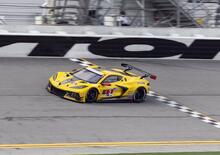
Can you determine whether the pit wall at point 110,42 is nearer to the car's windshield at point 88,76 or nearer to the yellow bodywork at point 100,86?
the yellow bodywork at point 100,86

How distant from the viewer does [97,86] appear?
18.2m

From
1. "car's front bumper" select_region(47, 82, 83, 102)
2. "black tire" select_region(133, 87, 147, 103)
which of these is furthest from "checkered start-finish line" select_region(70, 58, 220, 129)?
"car's front bumper" select_region(47, 82, 83, 102)

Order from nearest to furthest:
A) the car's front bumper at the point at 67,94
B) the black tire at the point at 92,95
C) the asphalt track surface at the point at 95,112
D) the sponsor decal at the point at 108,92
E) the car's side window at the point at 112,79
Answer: the asphalt track surface at the point at 95,112, the car's front bumper at the point at 67,94, the black tire at the point at 92,95, the sponsor decal at the point at 108,92, the car's side window at the point at 112,79

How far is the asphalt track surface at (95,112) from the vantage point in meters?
14.6

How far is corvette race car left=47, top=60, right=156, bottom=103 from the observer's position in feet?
58.7

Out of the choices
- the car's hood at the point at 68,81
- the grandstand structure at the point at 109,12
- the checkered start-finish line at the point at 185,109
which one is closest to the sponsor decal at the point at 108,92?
the car's hood at the point at 68,81

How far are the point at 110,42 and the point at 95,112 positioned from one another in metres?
8.02

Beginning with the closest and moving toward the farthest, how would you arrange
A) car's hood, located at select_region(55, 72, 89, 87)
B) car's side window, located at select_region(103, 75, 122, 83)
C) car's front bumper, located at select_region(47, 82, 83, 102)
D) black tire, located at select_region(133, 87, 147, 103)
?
1. car's front bumper, located at select_region(47, 82, 83, 102)
2. car's hood, located at select_region(55, 72, 89, 87)
3. car's side window, located at select_region(103, 75, 122, 83)
4. black tire, located at select_region(133, 87, 147, 103)

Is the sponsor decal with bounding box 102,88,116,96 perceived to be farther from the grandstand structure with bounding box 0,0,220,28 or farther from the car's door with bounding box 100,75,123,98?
the grandstand structure with bounding box 0,0,220,28

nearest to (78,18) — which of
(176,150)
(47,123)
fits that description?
(47,123)

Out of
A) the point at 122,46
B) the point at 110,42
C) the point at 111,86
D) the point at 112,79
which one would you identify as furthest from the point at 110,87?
the point at 122,46

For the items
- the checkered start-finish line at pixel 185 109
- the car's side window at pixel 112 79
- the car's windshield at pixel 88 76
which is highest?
the car's windshield at pixel 88 76

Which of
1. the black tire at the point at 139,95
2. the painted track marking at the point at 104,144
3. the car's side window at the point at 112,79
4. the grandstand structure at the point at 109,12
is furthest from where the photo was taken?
the grandstand structure at the point at 109,12

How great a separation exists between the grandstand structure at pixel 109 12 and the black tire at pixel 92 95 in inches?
312
